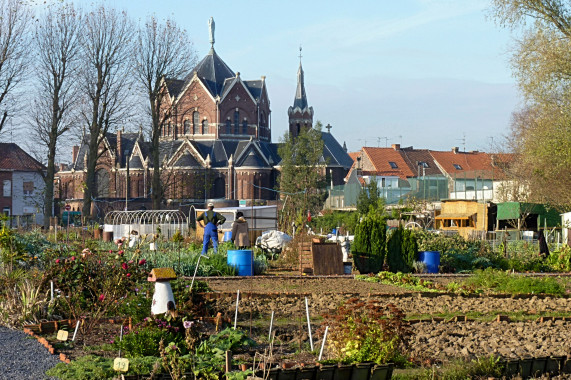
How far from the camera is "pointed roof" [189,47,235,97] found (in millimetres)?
79188

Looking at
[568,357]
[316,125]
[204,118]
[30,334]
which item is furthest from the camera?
[204,118]

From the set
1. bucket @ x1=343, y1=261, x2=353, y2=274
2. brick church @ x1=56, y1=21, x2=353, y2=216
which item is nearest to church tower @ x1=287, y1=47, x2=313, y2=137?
brick church @ x1=56, y1=21, x2=353, y2=216

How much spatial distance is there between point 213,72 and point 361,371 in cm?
→ 7611

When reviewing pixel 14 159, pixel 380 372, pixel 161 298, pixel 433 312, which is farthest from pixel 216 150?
pixel 380 372

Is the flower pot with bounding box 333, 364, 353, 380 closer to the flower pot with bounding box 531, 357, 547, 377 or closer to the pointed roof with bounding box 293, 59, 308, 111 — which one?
the flower pot with bounding box 531, 357, 547, 377

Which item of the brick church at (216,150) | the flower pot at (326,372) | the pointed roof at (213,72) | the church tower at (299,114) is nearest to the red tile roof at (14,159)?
the brick church at (216,150)

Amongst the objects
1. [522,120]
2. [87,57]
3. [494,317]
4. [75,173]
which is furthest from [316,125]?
[494,317]

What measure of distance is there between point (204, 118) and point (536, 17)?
57.3 meters

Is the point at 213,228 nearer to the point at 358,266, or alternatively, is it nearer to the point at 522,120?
the point at 358,266

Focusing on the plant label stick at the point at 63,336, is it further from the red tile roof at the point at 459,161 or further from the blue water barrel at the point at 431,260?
the red tile roof at the point at 459,161

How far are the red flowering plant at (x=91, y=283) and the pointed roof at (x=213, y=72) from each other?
222 feet

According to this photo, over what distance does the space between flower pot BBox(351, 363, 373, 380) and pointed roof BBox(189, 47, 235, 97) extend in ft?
239

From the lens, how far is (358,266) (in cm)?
2092

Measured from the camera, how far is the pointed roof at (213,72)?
260 ft
